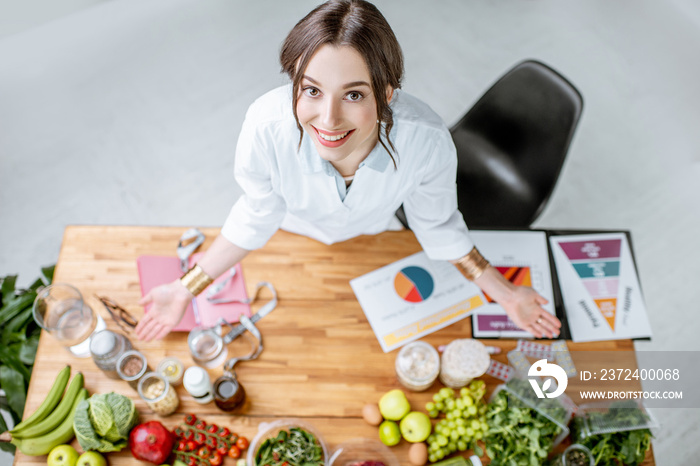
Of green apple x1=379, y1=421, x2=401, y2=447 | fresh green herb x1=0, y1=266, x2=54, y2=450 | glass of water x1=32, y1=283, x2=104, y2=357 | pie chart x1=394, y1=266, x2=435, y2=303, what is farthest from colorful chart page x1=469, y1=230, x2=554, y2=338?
fresh green herb x1=0, y1=266, x2=54, y2=450

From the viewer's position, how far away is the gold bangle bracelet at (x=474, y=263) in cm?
151

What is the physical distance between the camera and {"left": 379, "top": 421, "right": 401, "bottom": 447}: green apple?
138cm

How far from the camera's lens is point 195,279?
4.82ft

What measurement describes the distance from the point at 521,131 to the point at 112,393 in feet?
5.50

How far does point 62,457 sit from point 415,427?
3.06 feet

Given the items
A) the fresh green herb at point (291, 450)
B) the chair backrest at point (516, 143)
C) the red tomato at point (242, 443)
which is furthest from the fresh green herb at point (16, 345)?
the chair backrest at point (516, 143)

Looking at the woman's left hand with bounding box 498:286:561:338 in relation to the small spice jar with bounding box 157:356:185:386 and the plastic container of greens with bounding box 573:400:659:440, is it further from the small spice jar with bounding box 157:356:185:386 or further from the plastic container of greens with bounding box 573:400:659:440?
the small spice jar with bounding box 157:356:185:386

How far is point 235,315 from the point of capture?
1.53 m

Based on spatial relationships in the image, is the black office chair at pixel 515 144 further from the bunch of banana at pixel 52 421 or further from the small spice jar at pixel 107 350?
the bunch of banana at pixel 52 421

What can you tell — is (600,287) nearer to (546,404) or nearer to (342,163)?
(546,404)

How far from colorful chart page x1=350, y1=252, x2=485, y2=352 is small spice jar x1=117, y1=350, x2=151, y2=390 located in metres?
0.64

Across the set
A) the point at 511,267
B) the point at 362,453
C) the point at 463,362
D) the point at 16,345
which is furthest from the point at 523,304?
→ the point at 16,345

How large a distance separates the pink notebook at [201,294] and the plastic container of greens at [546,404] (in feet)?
2.60

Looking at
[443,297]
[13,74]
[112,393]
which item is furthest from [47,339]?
[13,74]
